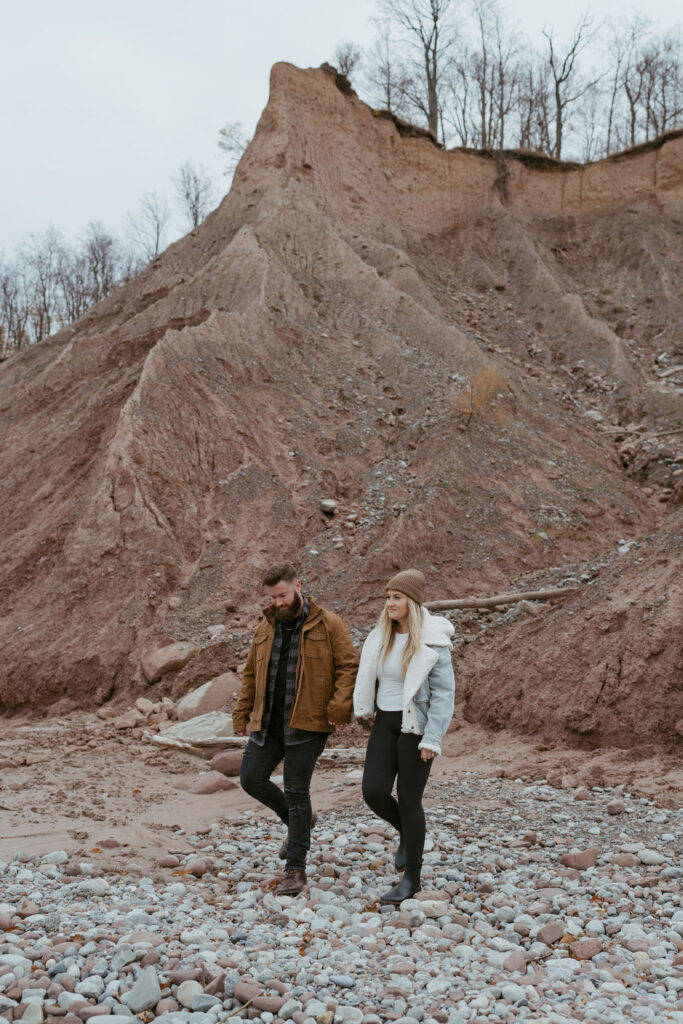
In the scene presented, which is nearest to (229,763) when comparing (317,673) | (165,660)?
(165,660)

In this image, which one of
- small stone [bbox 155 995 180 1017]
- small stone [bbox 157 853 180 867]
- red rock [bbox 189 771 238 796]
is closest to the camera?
small stone [bbox 155 995 180 1017]

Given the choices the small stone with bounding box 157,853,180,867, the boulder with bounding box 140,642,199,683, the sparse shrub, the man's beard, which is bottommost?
the small stone with bounding box 157,853,180,867

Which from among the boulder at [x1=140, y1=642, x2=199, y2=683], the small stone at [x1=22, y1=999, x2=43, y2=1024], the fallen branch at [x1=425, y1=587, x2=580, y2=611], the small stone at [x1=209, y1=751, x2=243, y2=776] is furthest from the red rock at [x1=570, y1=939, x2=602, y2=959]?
the boulder at [x1=140, y1=642, x2=199, y2=683]

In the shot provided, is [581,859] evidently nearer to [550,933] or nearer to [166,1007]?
[550,933]

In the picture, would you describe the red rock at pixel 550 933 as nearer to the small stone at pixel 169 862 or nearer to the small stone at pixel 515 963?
the small stone at pixel 515 963

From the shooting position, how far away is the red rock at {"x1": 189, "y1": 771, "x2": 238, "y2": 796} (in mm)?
7113

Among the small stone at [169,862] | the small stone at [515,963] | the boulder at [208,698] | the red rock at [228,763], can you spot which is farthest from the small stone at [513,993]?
the boulder at [208,698]

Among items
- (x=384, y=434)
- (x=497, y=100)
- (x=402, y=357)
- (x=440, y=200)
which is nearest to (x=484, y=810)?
(x=384, y=434)

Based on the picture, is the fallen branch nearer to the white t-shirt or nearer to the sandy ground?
the sandy ground

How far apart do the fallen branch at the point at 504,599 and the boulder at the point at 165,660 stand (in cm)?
304

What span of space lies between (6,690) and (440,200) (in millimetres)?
18134

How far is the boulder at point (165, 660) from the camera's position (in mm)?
10195

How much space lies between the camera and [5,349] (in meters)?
35.5

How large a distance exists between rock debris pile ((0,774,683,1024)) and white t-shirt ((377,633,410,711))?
99 centimetres
